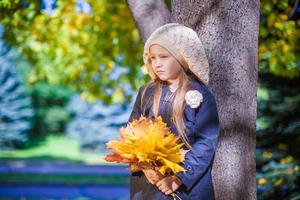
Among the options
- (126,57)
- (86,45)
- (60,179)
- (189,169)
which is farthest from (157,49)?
(60,179)

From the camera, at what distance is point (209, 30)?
9.41 ft

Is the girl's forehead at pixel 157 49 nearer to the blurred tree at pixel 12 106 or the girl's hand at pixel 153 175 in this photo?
the girl's hand at pixel 153 175

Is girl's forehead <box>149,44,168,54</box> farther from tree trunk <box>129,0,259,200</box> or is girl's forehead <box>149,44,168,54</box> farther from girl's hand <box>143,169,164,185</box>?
girl's hand <box>143,169,164,185</box>

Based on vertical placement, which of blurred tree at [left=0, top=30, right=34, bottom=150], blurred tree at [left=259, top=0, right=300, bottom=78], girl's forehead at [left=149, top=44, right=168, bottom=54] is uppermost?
blurred tree at [left=0, top=30, right=34, bottom=150]

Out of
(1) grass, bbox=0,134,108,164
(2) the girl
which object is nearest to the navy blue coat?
(2) the girl

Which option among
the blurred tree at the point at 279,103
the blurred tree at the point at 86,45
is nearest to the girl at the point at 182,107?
the blurred tree at the point at 279,103

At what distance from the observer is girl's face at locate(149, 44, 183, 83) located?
2.58m

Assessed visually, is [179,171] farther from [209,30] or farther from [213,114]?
[209,30]

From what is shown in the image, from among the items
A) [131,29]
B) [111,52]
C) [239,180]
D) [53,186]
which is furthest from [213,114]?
[53,186]

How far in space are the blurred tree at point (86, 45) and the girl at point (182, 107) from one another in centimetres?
523

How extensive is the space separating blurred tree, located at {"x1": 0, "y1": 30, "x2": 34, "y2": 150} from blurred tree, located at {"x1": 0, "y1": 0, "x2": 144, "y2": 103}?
603 inches

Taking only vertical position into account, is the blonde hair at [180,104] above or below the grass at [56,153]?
below

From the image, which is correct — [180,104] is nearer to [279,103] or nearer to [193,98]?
[193,98]

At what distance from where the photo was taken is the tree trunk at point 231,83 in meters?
2.83
